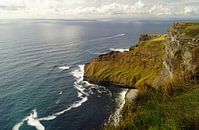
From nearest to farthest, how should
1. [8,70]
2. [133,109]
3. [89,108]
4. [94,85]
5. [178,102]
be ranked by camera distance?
[178,102] → [133,109] → [89,108] → [94,85] → [8,70]

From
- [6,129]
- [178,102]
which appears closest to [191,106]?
[178,102]

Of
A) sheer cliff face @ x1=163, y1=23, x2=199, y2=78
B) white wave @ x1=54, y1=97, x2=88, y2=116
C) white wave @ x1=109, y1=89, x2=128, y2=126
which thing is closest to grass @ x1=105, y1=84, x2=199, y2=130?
sheer cliff face @ x1=163, y1=23, x2=199, y2=78

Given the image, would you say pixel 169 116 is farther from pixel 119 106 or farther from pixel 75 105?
pixel 75 105

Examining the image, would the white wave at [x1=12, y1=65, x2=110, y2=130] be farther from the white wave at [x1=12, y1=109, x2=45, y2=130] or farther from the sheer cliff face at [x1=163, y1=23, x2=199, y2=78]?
the sheer cliff face at [x1=163, y1=23, x2=199, y2=78]

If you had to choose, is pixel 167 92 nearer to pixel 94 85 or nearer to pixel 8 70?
pixel 94 85

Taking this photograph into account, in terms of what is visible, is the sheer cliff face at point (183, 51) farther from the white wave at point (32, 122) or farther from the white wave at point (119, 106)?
the white wave at point (32, 122)

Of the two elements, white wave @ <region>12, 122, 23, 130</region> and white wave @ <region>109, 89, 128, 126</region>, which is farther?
white wave @ <region>109, 89, 128, 126</region>

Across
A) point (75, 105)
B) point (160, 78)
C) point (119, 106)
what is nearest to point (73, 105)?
point (75, 105)
